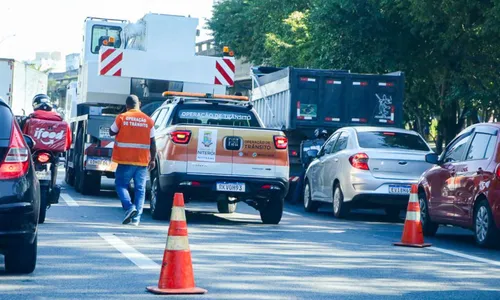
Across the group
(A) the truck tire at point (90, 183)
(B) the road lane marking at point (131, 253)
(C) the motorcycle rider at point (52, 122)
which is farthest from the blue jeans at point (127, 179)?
(A) the truck tire at point (90, 183)

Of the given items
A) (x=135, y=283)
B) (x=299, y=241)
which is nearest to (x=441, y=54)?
(x=299, y=241)

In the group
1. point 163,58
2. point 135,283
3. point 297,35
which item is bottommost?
point 135,283

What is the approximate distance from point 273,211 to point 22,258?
7.56 m

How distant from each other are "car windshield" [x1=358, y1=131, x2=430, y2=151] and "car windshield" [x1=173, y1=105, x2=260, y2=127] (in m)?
2.56

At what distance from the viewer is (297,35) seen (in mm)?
47344

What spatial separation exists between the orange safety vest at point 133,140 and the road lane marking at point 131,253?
1905 mm

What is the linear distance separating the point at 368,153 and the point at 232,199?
103 inches

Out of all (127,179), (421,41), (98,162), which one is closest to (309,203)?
(98,162)

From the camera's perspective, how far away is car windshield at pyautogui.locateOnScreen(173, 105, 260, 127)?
16891mm

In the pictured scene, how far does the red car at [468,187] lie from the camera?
13.8 metres

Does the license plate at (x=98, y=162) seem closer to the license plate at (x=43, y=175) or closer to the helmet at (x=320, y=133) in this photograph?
the helmet at (x=320, y=133)

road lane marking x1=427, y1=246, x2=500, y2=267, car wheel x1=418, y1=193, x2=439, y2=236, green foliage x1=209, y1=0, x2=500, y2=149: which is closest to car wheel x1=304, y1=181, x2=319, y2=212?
car wheel x1=418, y1=193, x2=439, y2=236

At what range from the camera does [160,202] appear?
16453 mm

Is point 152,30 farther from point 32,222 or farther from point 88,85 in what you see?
point 32,222
